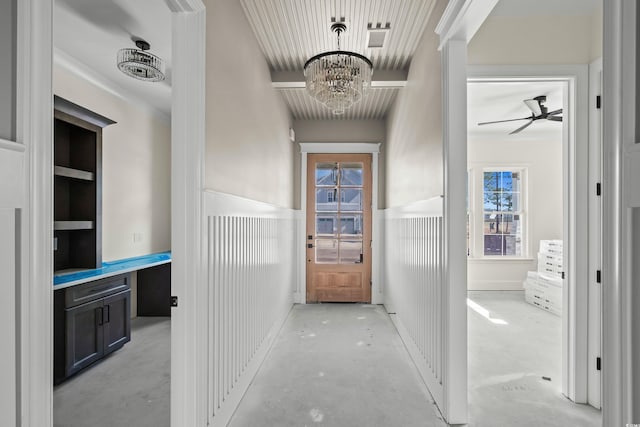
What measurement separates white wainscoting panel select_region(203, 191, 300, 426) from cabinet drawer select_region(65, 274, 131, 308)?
130 cm

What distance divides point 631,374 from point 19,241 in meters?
1.38

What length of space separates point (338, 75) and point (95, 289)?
2543mm

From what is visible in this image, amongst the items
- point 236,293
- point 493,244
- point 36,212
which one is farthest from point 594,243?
point 493,244

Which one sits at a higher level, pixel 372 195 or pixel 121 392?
pixel 372 195

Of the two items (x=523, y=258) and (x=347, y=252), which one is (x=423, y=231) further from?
(x=523, y=258)

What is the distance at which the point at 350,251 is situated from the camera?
4.90 metres

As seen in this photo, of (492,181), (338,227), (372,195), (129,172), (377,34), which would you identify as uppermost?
(377,34)

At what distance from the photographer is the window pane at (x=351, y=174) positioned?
4.93 m

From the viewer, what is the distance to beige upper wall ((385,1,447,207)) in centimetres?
222

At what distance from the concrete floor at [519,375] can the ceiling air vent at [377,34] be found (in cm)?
271

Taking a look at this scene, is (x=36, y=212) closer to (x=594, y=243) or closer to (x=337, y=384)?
(x=337, y=384)

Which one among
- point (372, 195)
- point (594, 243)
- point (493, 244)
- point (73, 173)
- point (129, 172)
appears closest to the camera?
point (594, 243)

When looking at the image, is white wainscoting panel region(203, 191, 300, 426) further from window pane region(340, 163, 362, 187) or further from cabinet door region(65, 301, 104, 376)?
window pane region(340, 163, 362, 187)

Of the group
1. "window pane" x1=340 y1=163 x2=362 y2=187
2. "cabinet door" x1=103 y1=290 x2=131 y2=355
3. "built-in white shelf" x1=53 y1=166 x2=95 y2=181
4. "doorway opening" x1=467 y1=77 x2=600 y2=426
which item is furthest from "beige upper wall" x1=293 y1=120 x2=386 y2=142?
"cabinet door" x1=103 y1=290 x2=131 y2=355
